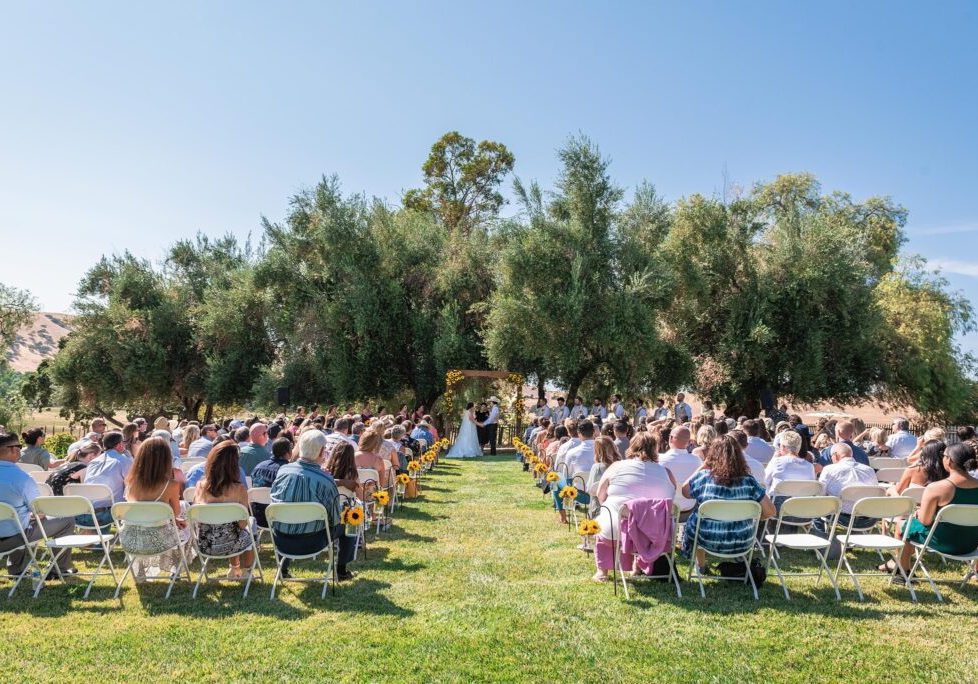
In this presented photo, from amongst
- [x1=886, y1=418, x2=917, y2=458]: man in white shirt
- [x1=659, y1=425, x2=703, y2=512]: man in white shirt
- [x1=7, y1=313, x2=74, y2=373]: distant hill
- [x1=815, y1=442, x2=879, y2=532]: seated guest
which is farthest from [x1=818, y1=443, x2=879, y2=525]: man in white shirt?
[x1=7, y1=313, x2=74, y2=373]: distant hill

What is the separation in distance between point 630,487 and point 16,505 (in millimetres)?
5176

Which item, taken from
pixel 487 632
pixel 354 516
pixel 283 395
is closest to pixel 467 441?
pixel 283 395

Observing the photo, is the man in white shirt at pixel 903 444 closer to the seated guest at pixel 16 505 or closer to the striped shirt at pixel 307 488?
the striped shirt at pixel 307 488

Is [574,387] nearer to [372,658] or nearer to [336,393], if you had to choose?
[336,393]

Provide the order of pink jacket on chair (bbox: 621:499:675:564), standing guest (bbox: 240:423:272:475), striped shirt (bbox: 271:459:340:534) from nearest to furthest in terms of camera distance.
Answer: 1. pink jacket on chair (bbox: 621:499:675:564)
2. striped shirt (bbox: 271:459:340:534)
3. standing guest (bbox: 240:423:272:475)

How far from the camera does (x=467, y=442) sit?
20.2m

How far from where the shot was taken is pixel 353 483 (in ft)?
22.1

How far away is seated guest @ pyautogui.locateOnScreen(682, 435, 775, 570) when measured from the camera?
5.60 meters

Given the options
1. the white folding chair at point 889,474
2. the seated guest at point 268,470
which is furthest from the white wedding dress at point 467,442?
the seated guest at point 268,470

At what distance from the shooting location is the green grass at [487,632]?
412 cm

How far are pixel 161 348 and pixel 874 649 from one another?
28.1 meters

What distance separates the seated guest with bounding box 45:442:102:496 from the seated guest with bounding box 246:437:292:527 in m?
1.83

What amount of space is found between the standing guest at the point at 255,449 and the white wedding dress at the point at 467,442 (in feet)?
38.3

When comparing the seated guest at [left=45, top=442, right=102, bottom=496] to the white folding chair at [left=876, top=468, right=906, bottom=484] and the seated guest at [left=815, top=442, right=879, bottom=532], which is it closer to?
the seated guest at [left=815, top=442, right=879, bottom=532]
